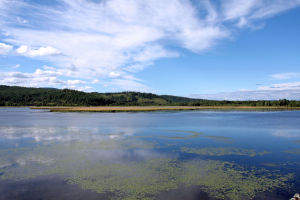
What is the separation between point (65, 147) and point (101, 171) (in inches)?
337

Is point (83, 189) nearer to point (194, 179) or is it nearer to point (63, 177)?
point (63, 177)

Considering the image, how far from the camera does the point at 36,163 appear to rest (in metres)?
15.4

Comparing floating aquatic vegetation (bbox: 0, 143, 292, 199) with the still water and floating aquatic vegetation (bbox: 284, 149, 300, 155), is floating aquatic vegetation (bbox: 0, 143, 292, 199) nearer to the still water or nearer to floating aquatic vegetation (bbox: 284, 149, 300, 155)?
the still water

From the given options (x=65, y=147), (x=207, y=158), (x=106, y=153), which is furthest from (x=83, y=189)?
(x=65, y=147)

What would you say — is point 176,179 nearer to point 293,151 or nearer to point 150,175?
point 150,175

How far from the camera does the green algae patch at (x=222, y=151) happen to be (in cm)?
1772

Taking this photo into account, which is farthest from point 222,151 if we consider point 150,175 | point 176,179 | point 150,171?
point 150,175

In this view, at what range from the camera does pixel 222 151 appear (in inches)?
736

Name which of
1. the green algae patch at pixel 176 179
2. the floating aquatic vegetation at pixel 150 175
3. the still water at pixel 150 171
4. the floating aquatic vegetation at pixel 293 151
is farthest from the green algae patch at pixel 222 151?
the green algae patch at pixel 176 179

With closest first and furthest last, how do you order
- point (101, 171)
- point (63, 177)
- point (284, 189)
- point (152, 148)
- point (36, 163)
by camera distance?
point (284, 189) → point (63, 177) → point (101, 171) → point (36, 163) → point (152, 148)

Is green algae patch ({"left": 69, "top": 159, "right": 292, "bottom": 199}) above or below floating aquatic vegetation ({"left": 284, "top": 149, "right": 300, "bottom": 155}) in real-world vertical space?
below

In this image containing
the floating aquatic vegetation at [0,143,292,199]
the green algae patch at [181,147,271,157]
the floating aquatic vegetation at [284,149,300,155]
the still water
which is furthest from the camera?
the floating aquatic vegetation at [284,149,300,155]

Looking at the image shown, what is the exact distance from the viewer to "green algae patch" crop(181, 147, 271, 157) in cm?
1772

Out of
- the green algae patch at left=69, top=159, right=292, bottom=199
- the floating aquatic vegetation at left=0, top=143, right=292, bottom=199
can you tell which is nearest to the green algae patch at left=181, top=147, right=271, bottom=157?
the floating aquatic vegetation at left=0, top=143, right=292, bottom=199
